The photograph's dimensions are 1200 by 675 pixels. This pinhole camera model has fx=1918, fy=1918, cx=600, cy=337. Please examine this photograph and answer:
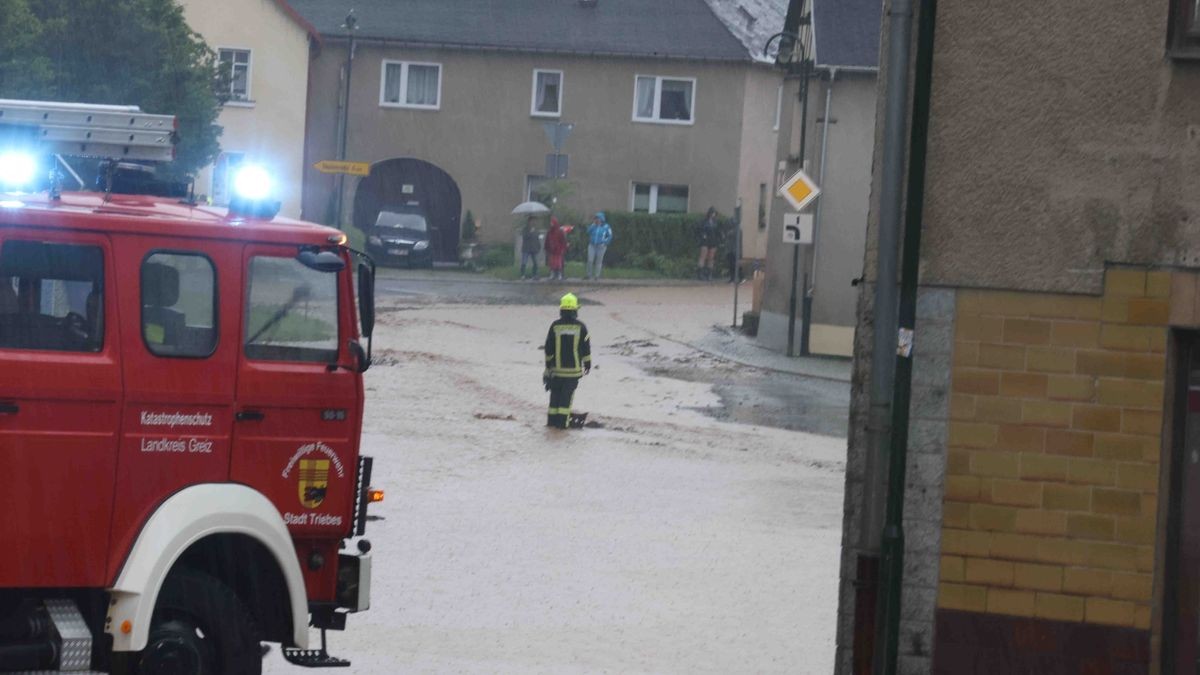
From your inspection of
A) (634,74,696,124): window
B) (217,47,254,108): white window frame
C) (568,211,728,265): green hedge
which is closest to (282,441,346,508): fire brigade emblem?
(568,211,728,265): green hedge

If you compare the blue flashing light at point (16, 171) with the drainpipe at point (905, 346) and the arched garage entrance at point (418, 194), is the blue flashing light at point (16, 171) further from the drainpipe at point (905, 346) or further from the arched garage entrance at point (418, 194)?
the arched garage entrance at point (418, 194)

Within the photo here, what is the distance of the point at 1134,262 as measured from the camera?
8.86m

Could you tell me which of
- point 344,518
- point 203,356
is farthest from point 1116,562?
point 203,356

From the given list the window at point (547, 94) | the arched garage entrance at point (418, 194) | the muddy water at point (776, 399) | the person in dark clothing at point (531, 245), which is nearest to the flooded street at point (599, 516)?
the muddy water at point (776, 399)

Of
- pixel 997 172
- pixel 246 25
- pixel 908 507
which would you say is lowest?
pixel 908 507

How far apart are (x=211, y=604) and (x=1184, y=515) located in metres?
4.48

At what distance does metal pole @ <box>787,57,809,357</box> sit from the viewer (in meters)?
31.5

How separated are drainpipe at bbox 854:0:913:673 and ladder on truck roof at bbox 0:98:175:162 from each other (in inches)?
149

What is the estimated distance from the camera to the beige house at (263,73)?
53.0 metres

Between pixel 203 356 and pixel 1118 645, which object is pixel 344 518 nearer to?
pixel 203 356

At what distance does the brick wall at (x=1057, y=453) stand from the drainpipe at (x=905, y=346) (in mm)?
247

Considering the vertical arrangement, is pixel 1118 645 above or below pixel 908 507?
below

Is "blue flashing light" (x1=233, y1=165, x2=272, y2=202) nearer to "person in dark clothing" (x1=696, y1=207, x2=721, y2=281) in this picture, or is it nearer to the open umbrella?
the open umbrella

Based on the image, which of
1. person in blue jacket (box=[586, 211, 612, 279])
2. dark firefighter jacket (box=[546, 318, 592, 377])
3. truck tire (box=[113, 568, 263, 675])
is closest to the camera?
truck tire (box=[113, 568, 263, 675])
